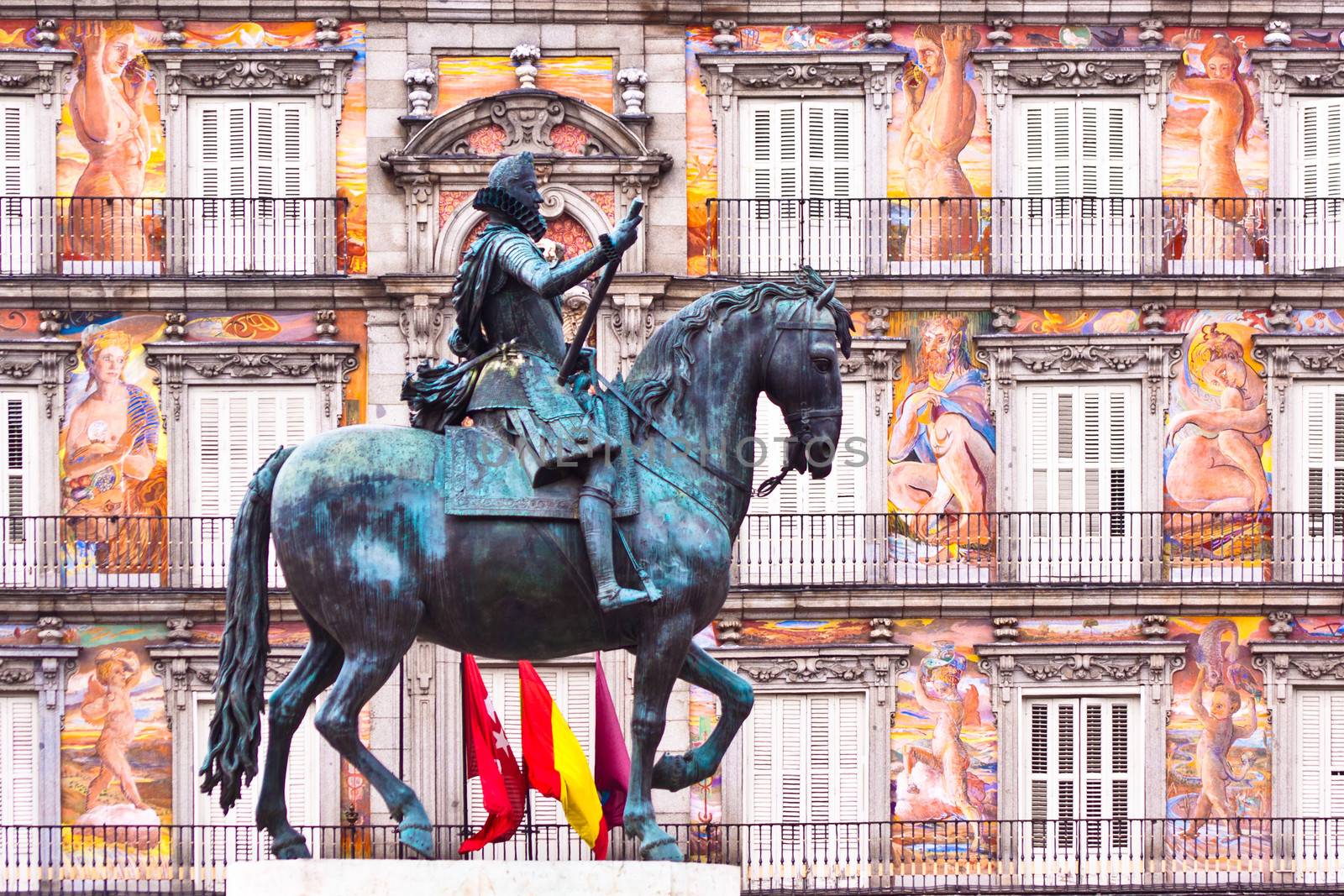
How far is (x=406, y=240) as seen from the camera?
33.1m

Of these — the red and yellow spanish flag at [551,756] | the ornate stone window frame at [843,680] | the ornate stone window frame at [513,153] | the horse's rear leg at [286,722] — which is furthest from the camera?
the ornate stone window frame at [513,153]

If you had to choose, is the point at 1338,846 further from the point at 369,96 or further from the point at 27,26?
the point at 27,26

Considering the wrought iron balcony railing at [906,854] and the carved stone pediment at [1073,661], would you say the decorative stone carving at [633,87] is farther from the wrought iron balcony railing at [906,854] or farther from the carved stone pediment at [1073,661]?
the wrought iron balcony railing at [906,854]

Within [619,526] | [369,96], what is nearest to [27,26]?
[369,96]

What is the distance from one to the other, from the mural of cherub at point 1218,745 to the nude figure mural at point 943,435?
3080mm

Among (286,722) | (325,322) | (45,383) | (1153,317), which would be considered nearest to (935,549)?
(1153,317)

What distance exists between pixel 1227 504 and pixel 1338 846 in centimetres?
378

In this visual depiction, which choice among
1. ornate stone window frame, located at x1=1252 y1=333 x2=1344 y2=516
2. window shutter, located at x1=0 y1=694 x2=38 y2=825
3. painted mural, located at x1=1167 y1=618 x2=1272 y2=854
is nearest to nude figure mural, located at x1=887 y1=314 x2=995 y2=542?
painted mural, located at x1=1167 y1=618 x2=1272 y2=854

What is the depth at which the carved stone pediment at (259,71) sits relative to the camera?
109 feet

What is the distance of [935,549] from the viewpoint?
33062mm

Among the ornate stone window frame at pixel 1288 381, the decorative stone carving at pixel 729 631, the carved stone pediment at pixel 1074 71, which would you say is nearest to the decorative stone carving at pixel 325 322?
the decorative stone carving at pixel 729 631

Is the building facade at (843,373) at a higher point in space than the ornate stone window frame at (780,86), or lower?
lower

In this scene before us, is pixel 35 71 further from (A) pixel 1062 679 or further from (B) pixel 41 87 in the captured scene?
(A) pixel 1062 679

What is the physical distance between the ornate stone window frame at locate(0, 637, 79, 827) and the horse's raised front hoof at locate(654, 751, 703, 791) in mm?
20088
